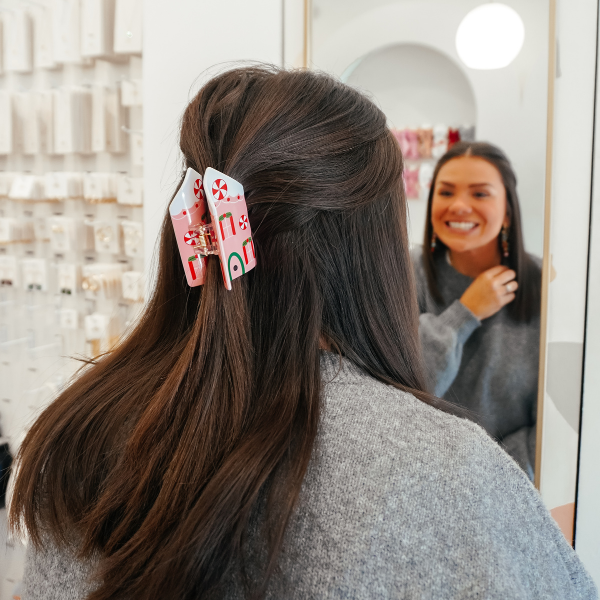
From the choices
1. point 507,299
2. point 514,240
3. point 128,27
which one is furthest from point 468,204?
point 128,27

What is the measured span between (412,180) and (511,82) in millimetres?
284

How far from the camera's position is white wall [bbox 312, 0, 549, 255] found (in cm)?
116

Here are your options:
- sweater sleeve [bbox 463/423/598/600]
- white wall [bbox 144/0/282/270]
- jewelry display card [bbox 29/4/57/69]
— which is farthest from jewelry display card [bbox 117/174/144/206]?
sweater sleeve [bbox 463/423/598/600]

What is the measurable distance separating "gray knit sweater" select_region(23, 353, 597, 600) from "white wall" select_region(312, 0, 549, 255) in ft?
2.51

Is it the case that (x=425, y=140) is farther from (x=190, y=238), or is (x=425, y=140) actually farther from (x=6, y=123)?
(x=6, y=123)

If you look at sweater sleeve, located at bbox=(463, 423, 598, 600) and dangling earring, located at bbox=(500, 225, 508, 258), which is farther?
dangling earring, located at bbox=(500, 225, 508, 258)

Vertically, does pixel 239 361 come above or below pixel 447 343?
above

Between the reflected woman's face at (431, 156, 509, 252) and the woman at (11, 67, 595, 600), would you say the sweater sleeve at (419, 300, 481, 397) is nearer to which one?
the reflected woman's face at (431, 156, 509, 252)

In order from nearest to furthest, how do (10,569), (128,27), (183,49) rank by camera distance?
(183,49) → (128,27) → (10,569)

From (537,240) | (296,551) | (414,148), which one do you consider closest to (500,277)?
(537,240)

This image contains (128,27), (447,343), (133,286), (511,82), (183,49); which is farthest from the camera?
(133,286)

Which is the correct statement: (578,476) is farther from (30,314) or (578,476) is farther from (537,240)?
(30,314)

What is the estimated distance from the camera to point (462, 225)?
1.25 metres

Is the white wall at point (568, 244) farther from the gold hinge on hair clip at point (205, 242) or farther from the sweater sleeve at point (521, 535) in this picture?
the gold hinge on hair clip at point (205, 242)
